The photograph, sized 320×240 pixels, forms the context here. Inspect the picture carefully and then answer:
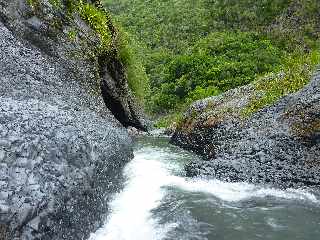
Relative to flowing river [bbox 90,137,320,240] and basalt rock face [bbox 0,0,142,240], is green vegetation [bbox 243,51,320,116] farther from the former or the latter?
flowing river [bbox 90,137,320,240]

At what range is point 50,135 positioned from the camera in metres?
13.4

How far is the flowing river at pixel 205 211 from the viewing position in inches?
508

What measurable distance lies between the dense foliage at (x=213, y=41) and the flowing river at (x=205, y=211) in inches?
1765

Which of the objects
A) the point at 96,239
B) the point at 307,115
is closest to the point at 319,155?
the point at 307,115

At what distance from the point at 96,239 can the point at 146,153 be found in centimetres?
1509

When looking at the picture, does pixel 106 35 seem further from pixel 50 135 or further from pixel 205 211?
pixel 205 211

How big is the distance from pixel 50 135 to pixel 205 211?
476 cm

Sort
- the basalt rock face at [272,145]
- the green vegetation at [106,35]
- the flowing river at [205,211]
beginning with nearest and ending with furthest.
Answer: the flowing river at [205,211]
the basalt rock face at [272,145]
the green vegetation at [106,35]

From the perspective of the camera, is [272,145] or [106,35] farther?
[106,35]

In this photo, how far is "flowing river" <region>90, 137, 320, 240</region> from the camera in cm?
1289

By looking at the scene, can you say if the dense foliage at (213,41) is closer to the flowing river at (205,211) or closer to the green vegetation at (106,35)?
the green vegetation at (106,35)

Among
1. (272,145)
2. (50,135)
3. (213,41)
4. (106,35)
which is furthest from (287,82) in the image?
(213,41)

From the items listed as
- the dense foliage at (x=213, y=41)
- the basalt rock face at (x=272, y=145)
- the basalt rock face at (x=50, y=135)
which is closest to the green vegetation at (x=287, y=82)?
the basalt rock face at (x=272, y=145)

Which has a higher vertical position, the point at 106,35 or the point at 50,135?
the point at 106,35
